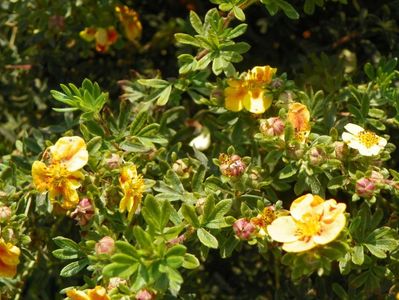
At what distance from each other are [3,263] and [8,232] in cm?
9

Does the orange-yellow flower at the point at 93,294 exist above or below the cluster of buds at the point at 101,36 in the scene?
below

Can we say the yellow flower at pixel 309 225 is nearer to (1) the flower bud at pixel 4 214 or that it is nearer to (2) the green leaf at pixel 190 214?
(2) the green leaf at pixel 190 214

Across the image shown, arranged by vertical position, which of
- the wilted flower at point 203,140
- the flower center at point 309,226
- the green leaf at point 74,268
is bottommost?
the wilted flower at point 203,140

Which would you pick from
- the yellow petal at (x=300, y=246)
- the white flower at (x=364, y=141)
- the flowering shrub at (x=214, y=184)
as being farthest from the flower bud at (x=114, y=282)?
the white flower at (x=364, y=141)

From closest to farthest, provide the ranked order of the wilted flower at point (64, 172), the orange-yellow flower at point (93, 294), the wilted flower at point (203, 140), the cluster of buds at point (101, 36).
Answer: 1. the orange-yellow flower at point (93, 294)
2. the wilted flower at point (64, 172)
3. the wilted flower at point (203, 140)
4. the cluster of buds at point (101, 36)

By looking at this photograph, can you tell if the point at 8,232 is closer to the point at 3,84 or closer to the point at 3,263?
the point at 3,263

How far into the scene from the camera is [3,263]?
185cm

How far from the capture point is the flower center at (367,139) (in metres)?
1.78

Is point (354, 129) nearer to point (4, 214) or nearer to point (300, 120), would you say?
point (300, 120)

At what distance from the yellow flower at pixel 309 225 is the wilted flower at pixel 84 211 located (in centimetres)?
41

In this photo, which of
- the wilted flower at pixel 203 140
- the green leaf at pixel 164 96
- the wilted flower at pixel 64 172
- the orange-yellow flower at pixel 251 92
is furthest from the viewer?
the wilted flower at pixel 203 140

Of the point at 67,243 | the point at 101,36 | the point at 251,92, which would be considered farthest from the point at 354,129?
the point at 101,36

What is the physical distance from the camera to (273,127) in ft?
6.00

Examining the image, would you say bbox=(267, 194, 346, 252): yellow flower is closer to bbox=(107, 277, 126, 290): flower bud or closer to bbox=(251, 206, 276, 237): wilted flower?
bbox=(251, 206, 276, 237): wilted flower
